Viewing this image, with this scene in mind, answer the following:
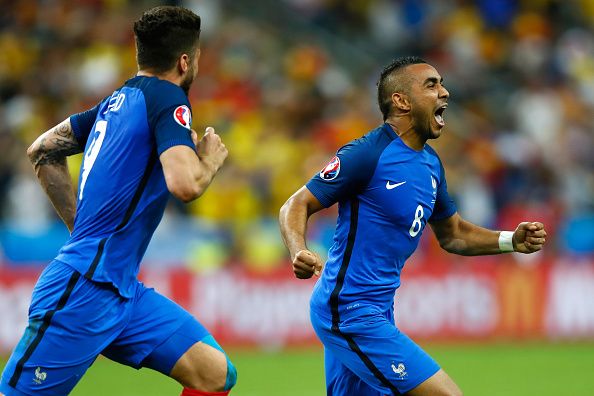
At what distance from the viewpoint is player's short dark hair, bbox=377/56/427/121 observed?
637cm

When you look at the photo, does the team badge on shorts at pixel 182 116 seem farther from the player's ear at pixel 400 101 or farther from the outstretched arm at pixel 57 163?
the player's ear at pixel 400 101

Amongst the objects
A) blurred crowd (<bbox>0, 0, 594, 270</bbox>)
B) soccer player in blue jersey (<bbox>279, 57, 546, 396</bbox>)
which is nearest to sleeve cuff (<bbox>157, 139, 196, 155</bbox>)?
soccer player in blue jersey (<bbox>279, 57, 546, 396</bbox>)

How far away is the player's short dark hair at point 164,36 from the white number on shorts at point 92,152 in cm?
38

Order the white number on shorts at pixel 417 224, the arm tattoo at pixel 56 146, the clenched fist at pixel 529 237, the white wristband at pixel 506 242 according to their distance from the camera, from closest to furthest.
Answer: the arm tattoo at pixel 56 146 → the white number on shorts at pixel 417 224 → the clenched fist at pixel 529 237 → the white wristband at pixel 506 242

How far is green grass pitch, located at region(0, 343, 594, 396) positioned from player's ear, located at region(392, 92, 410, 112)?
4.65 meters

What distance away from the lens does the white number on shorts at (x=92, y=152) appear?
5629mm

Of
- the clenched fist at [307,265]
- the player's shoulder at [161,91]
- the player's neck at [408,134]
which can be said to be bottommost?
the clenched fist at [307,265]

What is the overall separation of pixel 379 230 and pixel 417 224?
26 cm

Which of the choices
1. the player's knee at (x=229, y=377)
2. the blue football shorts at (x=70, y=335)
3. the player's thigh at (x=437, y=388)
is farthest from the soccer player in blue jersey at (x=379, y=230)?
the blue football shorts at (x=70, y=335)

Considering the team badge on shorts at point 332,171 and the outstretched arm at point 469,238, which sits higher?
the team badge on shorts at point 332,171

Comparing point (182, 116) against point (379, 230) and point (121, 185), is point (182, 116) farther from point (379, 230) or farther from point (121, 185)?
point (379, 230)

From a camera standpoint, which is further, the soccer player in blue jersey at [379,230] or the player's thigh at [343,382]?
the player's thigh at [343,382]

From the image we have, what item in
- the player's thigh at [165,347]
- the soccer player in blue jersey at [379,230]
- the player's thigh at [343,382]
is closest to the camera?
the player's thigh at [165,347]

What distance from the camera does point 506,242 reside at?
6734 mm
